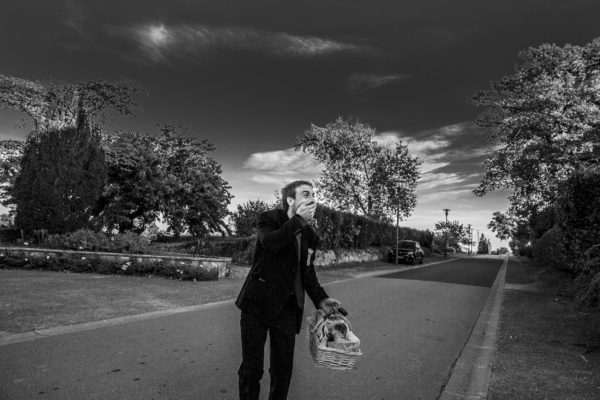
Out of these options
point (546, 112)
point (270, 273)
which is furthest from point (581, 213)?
point (546, 112)

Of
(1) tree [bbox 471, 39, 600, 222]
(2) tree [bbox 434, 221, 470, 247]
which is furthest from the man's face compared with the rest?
(2) tree [bbox 434, 221, 470, 247]

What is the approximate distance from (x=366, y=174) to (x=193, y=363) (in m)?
33.4

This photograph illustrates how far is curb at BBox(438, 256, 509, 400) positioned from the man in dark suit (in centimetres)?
203

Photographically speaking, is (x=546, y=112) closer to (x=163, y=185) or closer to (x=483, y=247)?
(x=163, y=185)

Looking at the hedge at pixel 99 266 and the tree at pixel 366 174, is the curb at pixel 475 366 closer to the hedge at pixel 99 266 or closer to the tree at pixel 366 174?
the hedge at pixel 99 266

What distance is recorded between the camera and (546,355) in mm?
5023

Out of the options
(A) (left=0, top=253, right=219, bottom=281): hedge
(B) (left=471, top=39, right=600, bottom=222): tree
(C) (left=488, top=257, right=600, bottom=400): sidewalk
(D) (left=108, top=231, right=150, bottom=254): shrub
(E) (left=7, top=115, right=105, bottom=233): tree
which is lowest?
(C) (left=488, top=257, right=600, bottom=400): sidewalk

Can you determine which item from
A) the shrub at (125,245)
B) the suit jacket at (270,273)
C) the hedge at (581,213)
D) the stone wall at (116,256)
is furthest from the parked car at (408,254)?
the suit jacket at (270,273)

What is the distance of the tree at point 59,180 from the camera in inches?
600

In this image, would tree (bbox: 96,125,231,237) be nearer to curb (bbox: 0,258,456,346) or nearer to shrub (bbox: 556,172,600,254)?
curb (bbox: 0,258,456,346)

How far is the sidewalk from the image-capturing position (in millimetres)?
3748

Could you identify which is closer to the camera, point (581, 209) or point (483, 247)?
point (581, 209)

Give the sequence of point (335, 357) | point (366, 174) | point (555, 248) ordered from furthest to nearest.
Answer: point (366, 174)
point (555, 248)
point (335, 357)

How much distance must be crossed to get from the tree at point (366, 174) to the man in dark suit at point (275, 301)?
111 feet
